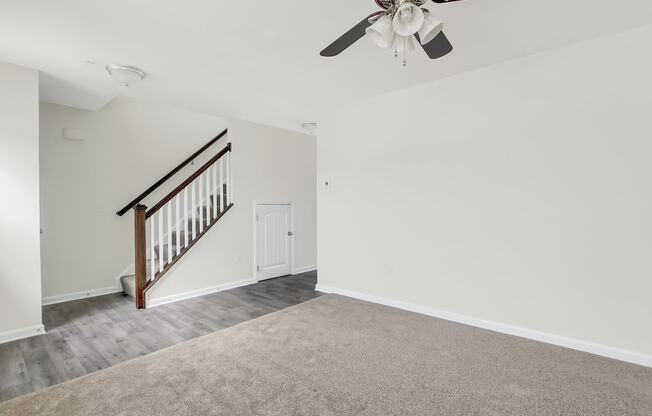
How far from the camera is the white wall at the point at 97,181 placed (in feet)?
14.0

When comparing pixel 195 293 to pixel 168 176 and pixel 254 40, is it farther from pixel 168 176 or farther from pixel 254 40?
pixel 254 40

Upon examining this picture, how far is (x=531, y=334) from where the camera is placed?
9.87 ft

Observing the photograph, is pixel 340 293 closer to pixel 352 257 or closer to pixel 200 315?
pixel 352 257

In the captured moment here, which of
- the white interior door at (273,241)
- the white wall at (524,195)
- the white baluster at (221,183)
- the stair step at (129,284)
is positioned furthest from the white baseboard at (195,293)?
the white wall at (524,195)

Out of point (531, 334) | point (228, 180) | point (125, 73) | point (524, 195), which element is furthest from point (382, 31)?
point (228, 180)

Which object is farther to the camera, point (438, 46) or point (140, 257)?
point (140, 257)

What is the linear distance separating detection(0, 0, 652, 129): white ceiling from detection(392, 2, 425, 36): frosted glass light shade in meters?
0.58

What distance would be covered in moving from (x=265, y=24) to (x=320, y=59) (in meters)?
0.72

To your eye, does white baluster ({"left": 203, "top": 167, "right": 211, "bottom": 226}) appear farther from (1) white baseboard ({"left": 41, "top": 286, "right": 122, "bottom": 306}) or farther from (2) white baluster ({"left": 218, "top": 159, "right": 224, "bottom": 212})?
(1) white baseboard ({"left": 41, "top": 286, "right": 122, "bottom": 306})

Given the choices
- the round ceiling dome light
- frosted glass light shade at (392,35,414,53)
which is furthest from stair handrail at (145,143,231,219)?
frosted glass light shade at (392,35,414,53)

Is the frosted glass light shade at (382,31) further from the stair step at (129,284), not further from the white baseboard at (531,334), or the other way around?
the stair step at (129,284)

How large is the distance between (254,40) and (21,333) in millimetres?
3509

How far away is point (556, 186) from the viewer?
288 cm

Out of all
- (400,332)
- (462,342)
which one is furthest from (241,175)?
(462,342)
